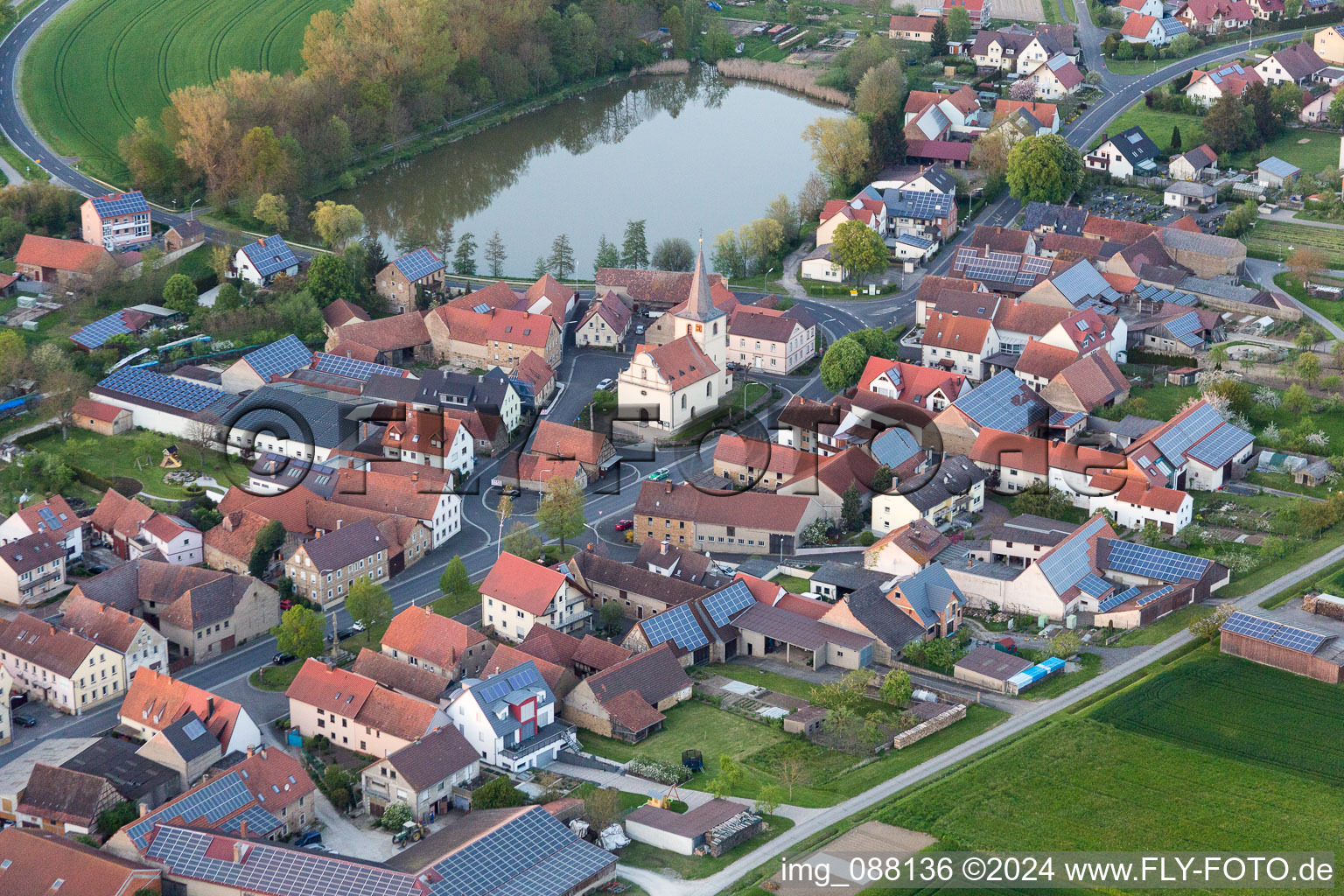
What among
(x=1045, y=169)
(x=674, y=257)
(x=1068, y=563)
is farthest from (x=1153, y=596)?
(x=1045, y=169)

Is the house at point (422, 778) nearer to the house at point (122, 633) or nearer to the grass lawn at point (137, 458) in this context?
the house at point (122, 633)

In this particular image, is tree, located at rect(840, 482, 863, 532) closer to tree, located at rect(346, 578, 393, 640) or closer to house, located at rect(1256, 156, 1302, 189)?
tree, located at rect(346, 578, 393, 640)

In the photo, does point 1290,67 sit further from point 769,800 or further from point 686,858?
point 686,858

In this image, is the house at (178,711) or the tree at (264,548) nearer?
the house at (178,711)

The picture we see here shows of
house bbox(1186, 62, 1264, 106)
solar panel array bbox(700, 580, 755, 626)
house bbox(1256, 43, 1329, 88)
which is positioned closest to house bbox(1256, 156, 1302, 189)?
house bbox(1186, 62, 1264, 106)

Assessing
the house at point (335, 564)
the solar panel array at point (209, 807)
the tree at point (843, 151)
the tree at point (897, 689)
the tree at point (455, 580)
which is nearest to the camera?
the solar panel array at point (209, 807)

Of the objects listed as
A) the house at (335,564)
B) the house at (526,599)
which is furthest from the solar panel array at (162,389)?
the house at (526,599)
